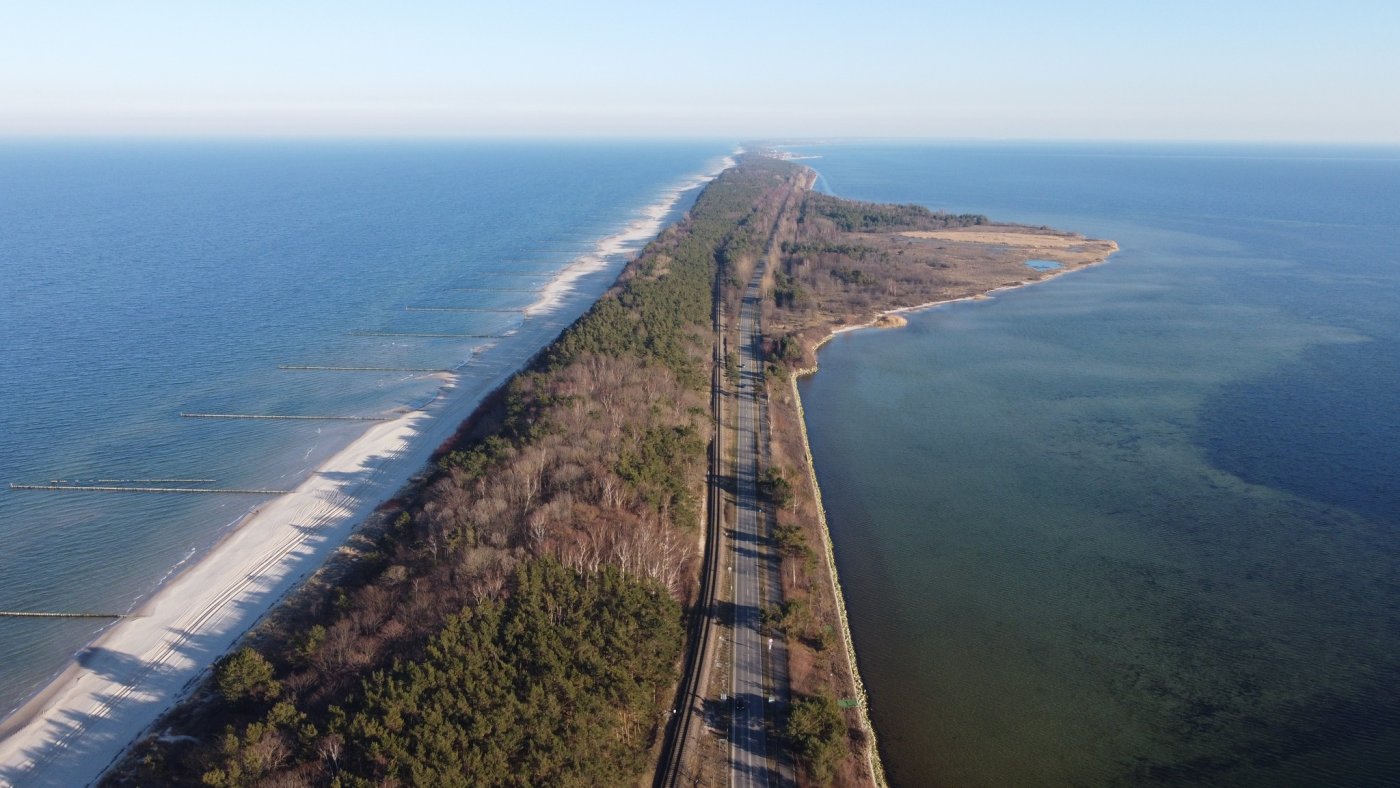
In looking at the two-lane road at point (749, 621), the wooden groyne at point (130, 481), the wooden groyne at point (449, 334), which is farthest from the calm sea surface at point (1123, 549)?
the wooden groyne at point (130, 481)

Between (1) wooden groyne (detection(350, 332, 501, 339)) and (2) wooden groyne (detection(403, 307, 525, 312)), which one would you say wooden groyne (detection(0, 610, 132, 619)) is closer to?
(1) wooden groyne (detection(350, 332, 501, 339))

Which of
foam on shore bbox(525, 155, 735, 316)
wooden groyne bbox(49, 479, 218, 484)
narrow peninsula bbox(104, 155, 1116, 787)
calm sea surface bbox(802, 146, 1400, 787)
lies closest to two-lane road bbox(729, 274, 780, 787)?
narrow peninsula bbox(104, 155, 1116, 787)

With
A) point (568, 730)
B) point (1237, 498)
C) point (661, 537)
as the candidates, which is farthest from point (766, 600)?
point (1237, 498)

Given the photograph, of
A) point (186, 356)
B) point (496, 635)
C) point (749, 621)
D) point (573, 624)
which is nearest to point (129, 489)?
point (186, 356)

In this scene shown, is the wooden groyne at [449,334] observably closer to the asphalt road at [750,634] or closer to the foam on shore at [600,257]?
the foam on shore at [600,257]

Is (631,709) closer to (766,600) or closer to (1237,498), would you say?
(766,600)

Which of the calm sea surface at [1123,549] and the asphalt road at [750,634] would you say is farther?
the calm sea surface at [1123,549]
